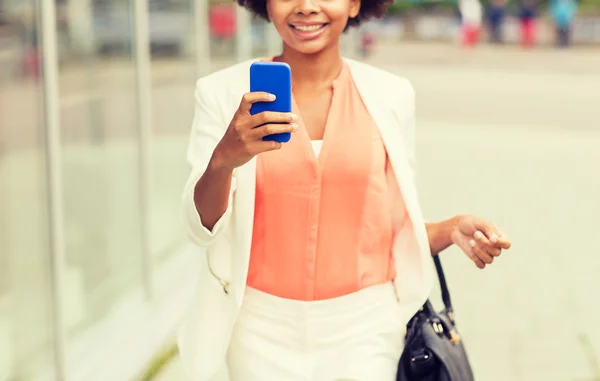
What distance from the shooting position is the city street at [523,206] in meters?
5.37

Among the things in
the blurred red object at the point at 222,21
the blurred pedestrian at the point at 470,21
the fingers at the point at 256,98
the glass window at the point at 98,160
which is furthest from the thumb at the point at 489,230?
the blurred pedestrian at the point at 470,21

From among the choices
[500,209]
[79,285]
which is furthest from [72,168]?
[500,209]

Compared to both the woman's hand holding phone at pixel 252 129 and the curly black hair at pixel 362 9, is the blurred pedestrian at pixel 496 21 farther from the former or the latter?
the woman's hand holding phone at pixel 252 129

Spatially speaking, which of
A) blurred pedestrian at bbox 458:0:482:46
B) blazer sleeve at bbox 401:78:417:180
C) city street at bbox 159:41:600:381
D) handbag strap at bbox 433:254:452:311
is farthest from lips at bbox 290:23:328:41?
blurred pedestrian at bbox 458:0:482:46

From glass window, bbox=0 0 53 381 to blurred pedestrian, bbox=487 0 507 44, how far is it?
29237 millimetres

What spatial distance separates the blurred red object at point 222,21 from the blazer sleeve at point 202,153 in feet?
16.6

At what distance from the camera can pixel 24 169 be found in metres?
3.69

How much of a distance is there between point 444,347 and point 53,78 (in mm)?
2019

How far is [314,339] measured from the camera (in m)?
2.39

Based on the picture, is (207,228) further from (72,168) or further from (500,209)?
(500,209)

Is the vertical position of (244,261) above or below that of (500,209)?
above

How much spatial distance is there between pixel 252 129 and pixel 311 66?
519mm

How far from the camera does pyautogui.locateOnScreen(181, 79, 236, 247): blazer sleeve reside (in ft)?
7.48

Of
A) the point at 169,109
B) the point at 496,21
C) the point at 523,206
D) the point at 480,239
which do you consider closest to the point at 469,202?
the point at 523,206
